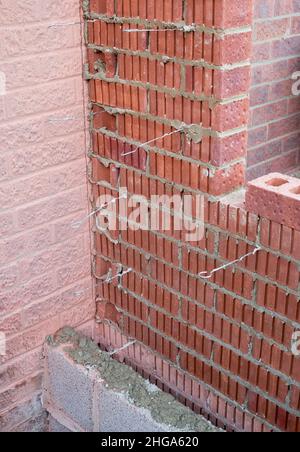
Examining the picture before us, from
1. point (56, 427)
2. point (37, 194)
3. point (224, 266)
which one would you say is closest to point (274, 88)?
point (224, 266)

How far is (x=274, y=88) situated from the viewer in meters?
3.46

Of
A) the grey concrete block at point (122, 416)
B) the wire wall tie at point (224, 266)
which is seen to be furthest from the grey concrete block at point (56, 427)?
the wire wall tie at point (224, 266)

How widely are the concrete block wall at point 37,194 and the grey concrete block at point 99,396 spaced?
94 mm

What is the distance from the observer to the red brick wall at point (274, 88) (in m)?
3.24

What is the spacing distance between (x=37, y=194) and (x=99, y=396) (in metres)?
1.03

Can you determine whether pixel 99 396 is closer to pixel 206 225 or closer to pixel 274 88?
pixel 206 225

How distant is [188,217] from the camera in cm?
265

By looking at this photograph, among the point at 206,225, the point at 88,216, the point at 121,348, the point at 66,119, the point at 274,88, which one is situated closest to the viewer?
the point at 206,225

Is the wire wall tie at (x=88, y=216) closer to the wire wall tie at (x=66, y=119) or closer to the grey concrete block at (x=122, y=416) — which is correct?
the wire wall tie at (x=66, y=119)

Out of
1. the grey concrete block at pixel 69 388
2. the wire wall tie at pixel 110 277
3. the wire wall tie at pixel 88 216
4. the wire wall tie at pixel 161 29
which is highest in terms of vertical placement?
the wire wall tie at pixel 161 29

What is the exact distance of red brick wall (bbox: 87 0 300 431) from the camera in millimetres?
2348

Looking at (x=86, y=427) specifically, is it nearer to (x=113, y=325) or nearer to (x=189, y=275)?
(x=113, y=325)

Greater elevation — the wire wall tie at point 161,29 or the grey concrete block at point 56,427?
the wire wall tie at point 161,29

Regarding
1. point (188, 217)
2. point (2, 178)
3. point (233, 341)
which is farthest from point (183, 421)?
point (2, 178)
